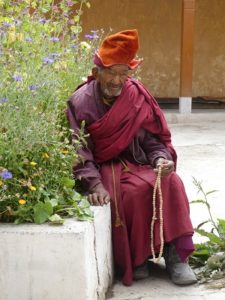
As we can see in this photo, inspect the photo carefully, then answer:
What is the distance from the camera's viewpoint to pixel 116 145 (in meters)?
3.93

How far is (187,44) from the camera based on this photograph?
41.8 feet

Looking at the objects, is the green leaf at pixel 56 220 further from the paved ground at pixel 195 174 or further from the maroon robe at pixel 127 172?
the paved ground at pixel 195 174

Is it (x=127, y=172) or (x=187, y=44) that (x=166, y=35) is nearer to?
(x=187, y=44)

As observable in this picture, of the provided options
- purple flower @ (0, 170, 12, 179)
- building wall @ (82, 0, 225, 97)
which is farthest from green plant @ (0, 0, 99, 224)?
building wall @ (82, 0, 225, 97)

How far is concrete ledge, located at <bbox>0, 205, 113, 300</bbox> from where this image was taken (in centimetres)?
323

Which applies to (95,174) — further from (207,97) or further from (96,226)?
(207,97)

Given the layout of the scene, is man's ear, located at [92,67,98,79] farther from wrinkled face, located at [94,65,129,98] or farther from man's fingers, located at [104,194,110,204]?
man's fingers, located at [104,194,110,204]

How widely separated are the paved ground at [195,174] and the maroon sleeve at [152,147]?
719 millimetres

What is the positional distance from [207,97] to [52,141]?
479 inches

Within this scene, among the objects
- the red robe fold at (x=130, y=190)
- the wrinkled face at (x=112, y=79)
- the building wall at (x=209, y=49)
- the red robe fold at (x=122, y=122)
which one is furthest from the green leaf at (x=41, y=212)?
the building wall at (x=209, y=49)

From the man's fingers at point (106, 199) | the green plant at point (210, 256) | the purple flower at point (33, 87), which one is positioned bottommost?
the green plant at point (210, 256)

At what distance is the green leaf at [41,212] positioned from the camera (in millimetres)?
3346

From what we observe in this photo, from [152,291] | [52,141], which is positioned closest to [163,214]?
[152,291]

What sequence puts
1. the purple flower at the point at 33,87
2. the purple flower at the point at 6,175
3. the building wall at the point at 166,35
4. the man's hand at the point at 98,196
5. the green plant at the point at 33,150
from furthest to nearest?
the building wall at the point at 166,35, the man's hand at the point at 98,196, the purple flower at the point at 33,87, the green plant at the point at 33,150, the purple flower at the point at 6,175
